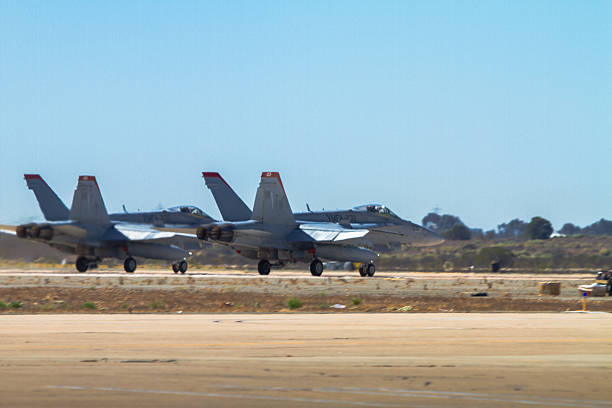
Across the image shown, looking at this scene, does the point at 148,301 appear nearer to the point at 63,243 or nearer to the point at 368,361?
the point at 368,361

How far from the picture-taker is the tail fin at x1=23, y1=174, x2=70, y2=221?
46562 mm

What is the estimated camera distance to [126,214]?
4916 centimetres

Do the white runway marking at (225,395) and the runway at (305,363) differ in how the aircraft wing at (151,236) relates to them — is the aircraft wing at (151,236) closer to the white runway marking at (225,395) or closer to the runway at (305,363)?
the runway at (305,363)

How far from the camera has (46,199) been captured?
1848 inches

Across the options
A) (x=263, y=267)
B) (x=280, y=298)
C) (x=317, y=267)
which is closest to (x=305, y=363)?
(x=280, y=298)

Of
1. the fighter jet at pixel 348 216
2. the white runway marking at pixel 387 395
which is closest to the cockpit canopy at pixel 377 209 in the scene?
the fighter jet at pixel 348 216

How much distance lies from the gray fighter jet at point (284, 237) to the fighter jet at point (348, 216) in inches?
48.0

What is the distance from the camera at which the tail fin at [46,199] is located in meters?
46.6

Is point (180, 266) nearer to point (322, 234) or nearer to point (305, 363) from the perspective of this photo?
point (322, 234)

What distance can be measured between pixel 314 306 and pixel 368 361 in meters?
10.7

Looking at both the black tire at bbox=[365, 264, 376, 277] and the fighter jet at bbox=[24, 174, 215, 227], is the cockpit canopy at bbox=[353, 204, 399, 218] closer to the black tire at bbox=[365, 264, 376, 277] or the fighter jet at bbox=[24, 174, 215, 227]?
the black tire at bbox=[365, 264, 376, 277]

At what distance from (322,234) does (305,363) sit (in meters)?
29.9

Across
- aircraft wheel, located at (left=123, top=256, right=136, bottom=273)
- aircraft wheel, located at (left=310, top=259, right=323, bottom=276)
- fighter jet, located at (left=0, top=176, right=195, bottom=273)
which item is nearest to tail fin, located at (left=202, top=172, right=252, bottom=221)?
fighter jet, located at (left=0, top=176, right=195, bottom=273)

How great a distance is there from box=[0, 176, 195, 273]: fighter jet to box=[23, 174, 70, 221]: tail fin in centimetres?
160
